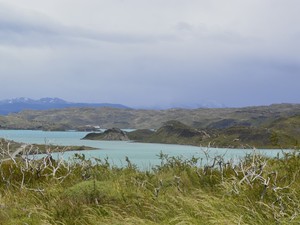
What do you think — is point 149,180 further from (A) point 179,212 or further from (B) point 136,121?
(B) point 136,121

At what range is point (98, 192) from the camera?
10406 millimetres

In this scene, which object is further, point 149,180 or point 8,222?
point 149,180

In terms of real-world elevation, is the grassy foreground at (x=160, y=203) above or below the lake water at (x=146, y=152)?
above

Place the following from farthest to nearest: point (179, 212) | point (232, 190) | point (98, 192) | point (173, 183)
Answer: point (173, 183) → point (98, 192) → point (232, 190) → point (179, 212)

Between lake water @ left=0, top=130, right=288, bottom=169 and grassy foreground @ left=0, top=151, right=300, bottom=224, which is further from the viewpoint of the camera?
lake water @ left=0, top=130, right=288, bottom=169

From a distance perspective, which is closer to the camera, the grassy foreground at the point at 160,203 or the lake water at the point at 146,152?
the grassy foreground at the point at 160,203

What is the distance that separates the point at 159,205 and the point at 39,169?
19.3ft

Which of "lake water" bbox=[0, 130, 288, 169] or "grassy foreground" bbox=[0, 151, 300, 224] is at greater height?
"grassy foreground" bbox=[0, 151, 300, 224]

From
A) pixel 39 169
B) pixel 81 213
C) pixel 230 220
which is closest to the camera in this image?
pixel 230 220

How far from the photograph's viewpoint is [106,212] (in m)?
9.19

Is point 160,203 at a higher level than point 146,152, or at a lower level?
higher

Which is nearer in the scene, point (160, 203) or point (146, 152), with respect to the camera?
point (160, 203)

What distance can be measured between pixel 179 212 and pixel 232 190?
174 cm

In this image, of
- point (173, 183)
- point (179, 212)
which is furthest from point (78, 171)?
point (179, 212)
